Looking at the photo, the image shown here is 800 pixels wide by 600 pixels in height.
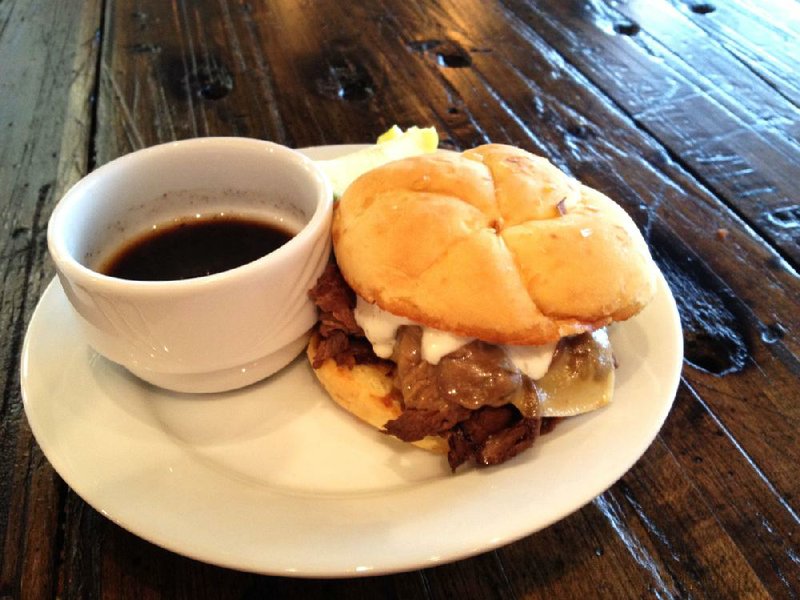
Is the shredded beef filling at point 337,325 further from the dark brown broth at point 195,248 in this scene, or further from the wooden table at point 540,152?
the wooden table at point 540,152

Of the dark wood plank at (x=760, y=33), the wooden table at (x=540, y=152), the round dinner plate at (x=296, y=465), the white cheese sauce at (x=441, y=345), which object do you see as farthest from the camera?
the dark wood plank at (x=760, y=33)

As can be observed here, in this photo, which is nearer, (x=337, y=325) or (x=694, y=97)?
(x=337, y=325)

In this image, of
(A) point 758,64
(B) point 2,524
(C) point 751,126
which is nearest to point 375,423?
(B) point 2,524

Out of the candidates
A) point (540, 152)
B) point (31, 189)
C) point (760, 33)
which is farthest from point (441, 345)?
point (760, 33)

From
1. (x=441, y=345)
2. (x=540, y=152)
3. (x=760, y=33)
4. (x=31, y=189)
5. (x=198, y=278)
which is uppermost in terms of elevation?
(x=198, y=278)

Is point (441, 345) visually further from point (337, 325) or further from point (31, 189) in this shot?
point (31, 189)

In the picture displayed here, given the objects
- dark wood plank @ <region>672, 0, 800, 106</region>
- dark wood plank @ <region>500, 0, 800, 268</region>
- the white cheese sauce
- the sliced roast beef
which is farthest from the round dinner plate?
dark wood plank @ <region>672, 0, 800, 106</region>

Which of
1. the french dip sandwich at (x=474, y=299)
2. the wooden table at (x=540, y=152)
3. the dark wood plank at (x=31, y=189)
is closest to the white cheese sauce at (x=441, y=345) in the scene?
the french dip sandwich at (x=474, y=299)

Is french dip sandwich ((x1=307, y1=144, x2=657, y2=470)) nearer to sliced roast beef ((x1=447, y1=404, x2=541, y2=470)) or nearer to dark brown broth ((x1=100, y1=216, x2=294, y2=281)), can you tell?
sliced roast beef ((x1=447, y1=404, x2=541, y2=470))
